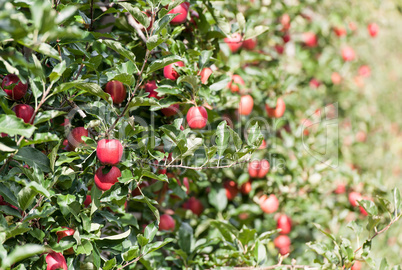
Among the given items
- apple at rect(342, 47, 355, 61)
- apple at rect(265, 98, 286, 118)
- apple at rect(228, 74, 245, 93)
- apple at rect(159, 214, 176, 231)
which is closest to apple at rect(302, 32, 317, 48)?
apple at rect(342, 47, 355, 61)

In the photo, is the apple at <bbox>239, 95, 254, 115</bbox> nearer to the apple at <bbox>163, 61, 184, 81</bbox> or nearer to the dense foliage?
the dense foliage

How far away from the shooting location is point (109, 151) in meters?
0.93

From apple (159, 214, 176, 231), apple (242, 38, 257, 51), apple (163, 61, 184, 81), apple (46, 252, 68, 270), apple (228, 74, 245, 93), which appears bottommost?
apple (159, 214, 176, 231)

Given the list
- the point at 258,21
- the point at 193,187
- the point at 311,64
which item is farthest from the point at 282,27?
→ the point at 193,187

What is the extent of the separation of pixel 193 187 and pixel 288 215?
2.27 ft

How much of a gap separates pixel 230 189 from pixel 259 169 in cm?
19

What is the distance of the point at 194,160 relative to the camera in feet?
4.57

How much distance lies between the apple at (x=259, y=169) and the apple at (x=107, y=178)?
91 centimetres

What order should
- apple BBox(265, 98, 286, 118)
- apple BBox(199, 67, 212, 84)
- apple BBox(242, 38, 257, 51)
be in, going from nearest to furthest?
apple BBox(199, 67, 212, 84) < apple BBox(265, 98, 286, 118) < apple BBox(242, 38, 257, 51)

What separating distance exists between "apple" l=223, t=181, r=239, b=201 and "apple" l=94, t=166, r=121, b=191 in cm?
102

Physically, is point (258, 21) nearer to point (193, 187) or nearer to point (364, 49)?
point (193, 187)

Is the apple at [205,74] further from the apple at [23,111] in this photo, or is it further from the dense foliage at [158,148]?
the apple at [23,111]

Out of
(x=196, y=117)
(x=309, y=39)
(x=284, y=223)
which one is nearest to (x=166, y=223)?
(x=196, y=117)

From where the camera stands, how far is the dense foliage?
87 centimetres
